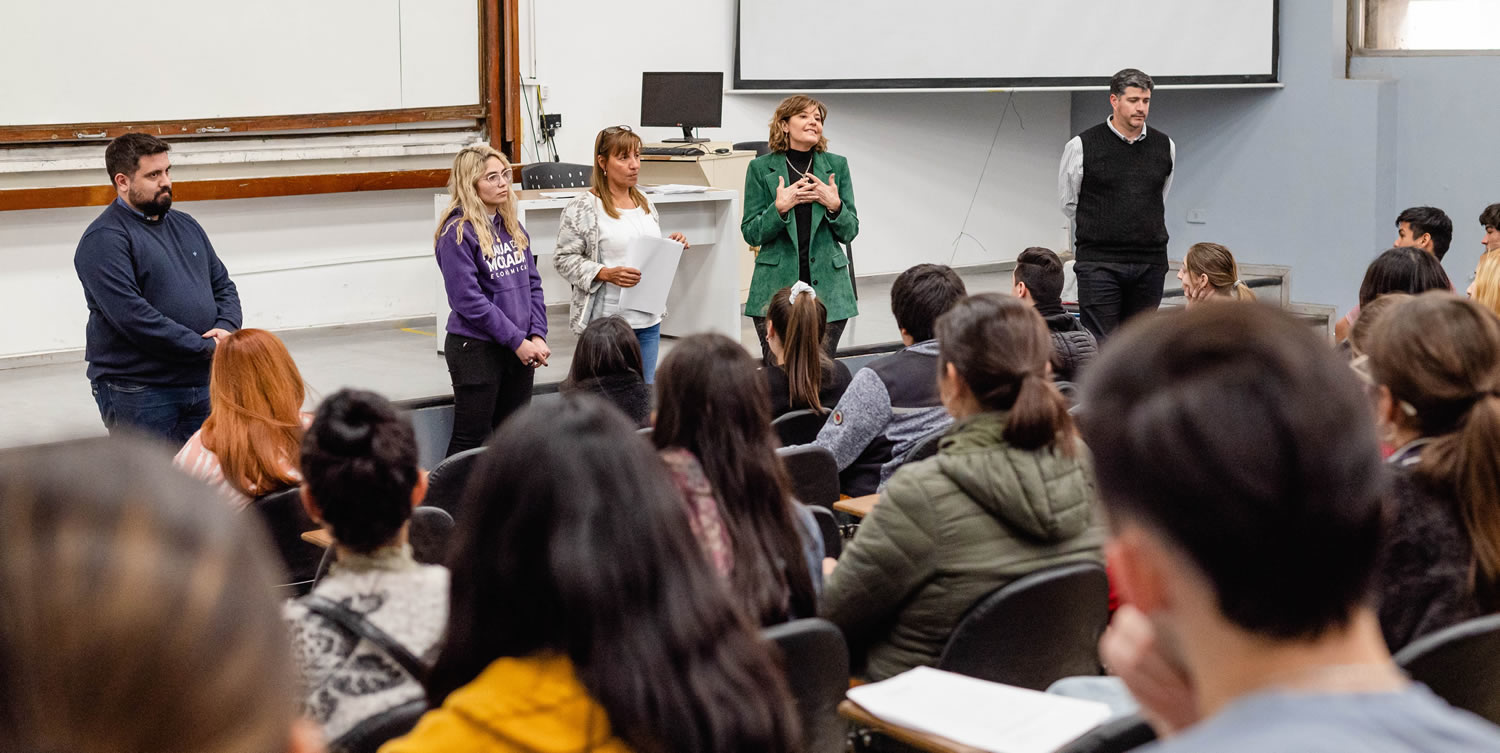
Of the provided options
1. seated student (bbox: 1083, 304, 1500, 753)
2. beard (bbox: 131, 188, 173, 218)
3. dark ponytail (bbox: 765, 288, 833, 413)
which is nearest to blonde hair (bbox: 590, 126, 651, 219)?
dark ponytail (bbox: 765, 288, 833, 413)

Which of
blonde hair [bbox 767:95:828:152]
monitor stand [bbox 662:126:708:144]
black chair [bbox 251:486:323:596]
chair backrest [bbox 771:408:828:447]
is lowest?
black chair [bbox 251:486:323:596]

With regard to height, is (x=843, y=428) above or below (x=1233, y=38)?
below

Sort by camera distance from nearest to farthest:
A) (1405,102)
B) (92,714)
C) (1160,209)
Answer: (92,714)
(1160,209)
(1405,102)

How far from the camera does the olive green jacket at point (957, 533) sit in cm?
230

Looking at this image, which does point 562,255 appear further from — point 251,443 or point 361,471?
point 361,471

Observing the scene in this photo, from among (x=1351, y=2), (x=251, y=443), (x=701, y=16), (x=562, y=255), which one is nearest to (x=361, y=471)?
(x=251, y=443)

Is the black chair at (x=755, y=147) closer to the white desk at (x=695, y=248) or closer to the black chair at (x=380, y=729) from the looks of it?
the white desk at (x=695, y=248)

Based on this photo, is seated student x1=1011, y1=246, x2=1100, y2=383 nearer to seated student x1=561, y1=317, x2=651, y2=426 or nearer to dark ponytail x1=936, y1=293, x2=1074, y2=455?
seated student x1=561, y1=317, x2=651, y2=426

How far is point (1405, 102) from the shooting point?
28.0 feet

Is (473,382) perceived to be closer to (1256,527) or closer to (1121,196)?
(1121,196)

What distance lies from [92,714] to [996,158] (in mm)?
9905

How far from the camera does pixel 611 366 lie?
373 cm

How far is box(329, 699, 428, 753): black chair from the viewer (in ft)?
5.42

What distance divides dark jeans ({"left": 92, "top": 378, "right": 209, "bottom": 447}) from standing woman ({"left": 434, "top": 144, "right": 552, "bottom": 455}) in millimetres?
827
